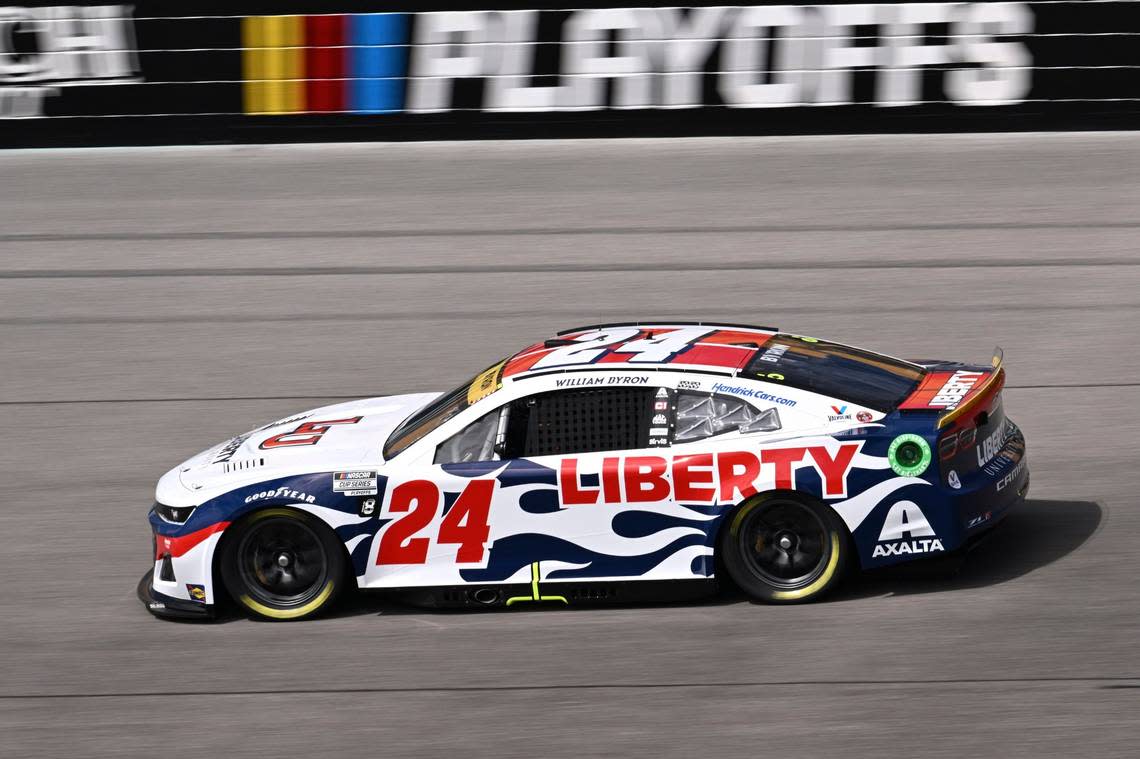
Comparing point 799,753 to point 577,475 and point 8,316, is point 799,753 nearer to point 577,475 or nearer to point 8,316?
point 577,475

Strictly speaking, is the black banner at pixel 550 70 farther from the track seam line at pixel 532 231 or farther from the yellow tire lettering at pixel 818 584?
the yellow tire lettering at pixel 818 584

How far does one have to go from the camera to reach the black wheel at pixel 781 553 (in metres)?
7.05

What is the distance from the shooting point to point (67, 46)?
1791cm

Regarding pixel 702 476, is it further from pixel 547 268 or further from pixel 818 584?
pixel 547 268

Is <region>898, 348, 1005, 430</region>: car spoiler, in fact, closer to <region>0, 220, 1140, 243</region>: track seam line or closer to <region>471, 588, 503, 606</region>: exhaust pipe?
<region>471, 588, 503, 606</region>: exhaust pipe

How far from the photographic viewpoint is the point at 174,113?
18031 millimetres

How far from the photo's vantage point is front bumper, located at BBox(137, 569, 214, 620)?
752 centimetres

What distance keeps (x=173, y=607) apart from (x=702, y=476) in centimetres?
276

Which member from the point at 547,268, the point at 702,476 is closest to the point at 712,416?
the point at 702,476

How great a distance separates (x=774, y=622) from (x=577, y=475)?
114 centimetres

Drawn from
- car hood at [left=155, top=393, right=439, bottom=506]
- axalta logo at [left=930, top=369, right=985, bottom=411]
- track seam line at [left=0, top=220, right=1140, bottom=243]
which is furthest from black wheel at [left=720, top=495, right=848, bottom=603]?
track seam line at [left=0, top=220, right=1140, bottom=243]

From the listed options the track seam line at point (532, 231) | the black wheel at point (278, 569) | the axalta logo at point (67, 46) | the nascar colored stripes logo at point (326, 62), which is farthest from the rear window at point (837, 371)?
the axalta logo at point (67, 46)

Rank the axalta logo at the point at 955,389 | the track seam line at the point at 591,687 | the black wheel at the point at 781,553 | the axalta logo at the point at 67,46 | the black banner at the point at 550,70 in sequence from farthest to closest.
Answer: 1. the axalta logo at the point at 67,46
2. the black banner at the point at 550,70
3. the axalta logo at the point at 955,389
4. the black wheel at the point at 781,553
5. the track seam line at the point at 591,687

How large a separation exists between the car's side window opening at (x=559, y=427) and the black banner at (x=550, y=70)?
35.0 feet
